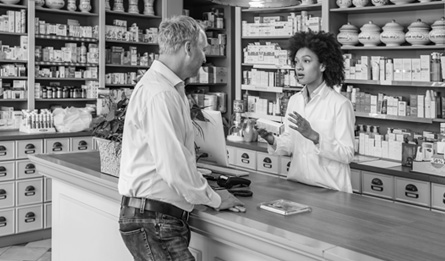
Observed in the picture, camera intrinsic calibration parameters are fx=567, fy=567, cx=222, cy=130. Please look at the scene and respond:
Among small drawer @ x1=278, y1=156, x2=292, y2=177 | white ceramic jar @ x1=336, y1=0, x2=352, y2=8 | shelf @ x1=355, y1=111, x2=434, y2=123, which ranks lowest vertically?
small drawer @ x1=278, y1=156, x2=292, y2=177

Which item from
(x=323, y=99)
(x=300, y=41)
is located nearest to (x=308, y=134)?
(x=323, y=99)

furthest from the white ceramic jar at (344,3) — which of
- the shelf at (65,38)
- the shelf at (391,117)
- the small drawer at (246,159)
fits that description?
the shelf at (65,38)

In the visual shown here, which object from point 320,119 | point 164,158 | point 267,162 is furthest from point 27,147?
point 164,158

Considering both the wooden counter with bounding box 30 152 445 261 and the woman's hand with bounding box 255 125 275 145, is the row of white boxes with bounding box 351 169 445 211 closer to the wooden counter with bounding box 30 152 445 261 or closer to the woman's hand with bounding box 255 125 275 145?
the woman's hand with bounding box 255 125 275 145

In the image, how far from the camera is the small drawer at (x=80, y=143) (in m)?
5.96

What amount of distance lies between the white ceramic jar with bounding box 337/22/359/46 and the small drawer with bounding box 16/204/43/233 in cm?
341

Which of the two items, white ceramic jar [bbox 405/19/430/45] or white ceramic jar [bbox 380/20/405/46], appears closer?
white ceramic jar [bbox 405/19/430/45]

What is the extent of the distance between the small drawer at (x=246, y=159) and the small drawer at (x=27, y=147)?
200 cm

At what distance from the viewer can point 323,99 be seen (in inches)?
140

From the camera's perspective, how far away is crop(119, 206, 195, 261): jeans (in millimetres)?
2240

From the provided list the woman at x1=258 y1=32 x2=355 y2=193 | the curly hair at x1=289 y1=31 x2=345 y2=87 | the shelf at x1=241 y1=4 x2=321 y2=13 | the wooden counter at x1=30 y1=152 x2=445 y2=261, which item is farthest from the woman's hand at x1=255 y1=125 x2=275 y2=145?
the shelf at x1=241 y1=4 x2=321 y2=13

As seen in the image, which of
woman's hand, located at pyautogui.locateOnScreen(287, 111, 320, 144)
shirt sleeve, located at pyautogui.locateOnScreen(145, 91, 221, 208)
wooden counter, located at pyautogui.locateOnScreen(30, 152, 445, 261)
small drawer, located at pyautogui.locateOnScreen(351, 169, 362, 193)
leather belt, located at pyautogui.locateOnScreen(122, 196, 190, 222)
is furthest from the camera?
small drawer, located at pyautogui.locateOnScreen(351, 169, 362, 193)

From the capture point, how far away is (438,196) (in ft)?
13.6

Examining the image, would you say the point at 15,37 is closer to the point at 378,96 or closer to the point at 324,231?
the point at 378,96
